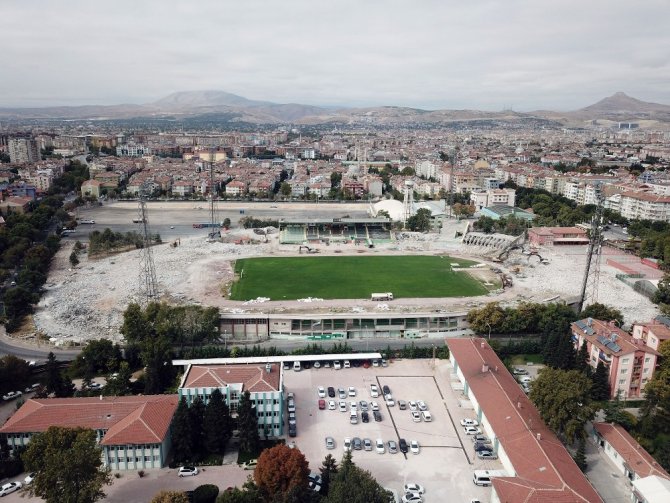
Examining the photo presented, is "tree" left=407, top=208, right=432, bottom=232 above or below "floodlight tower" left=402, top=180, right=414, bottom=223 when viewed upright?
below

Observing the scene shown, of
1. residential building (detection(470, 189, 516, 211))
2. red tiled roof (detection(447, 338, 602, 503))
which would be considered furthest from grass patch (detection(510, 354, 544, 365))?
residential building (detection(470, 189, 516, 211))

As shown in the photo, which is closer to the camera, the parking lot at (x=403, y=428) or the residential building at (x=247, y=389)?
the parking lot at (x=403, y=428)

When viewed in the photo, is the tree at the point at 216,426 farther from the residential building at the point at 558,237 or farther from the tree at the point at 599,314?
the residential building at the point at 558,237

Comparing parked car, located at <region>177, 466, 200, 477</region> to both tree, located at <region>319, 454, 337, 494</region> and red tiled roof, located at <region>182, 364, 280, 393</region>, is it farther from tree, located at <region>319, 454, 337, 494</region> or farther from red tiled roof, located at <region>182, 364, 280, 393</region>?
tree, located at <region>319, 454, 337, 494</region>

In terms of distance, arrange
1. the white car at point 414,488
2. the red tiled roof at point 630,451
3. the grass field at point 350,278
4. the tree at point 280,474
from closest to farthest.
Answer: the tree at point 280,474 → the white car at point 414,488 → the red tiled roof at point 630,451 → the grass field at point 350,278

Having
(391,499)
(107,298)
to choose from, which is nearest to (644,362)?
(391,499)

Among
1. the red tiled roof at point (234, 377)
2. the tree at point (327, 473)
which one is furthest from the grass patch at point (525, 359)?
the tree at point (327, 473)
